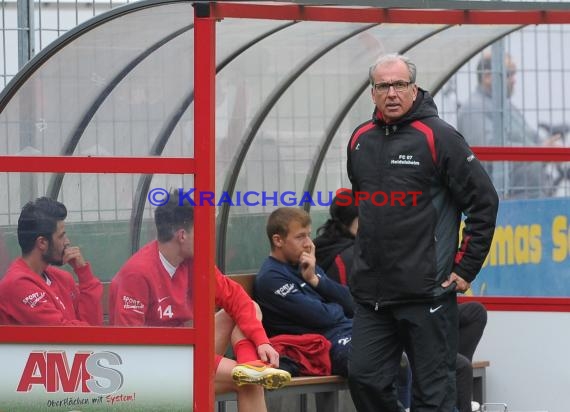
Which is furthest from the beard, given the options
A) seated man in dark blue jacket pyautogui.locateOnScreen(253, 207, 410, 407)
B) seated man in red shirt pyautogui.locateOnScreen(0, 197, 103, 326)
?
seated man in dark blue jacket pyautogui.locateOnScreen(253, 207, 410, 407)

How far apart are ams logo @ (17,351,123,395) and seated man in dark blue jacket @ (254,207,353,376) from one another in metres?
1.33

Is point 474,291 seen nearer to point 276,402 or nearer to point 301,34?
point 276,402

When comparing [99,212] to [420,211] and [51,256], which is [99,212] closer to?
[51,256]

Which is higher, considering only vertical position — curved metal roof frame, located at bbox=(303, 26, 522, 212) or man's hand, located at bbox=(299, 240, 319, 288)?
curved metal roof frame, located at bbox=(303, 26, 522, 212)

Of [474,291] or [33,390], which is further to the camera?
[474,291]

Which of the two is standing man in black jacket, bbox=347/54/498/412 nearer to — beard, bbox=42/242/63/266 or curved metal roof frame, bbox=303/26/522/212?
beard, bbox=42/242/63/266

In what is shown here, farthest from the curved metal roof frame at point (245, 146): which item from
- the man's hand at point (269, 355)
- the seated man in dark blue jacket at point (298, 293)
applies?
the man's hand at point (269, 355)

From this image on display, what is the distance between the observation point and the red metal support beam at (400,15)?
19.6 ft

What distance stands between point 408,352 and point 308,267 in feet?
3.86

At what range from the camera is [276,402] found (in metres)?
7.58

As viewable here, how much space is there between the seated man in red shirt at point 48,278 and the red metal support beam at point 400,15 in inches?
49.3

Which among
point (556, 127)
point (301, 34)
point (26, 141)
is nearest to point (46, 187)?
point (26, 141)

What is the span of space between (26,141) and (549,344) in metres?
3.12

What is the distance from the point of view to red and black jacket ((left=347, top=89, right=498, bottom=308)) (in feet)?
18.9
